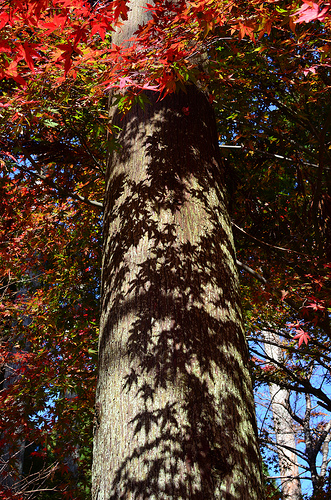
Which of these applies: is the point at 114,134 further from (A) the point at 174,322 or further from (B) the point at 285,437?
(B) the point at 285,437

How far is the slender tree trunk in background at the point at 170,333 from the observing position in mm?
1505

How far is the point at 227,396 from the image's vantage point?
168 centimetres

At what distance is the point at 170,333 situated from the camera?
1.78m

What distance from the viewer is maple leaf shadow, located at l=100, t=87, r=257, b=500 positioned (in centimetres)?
149

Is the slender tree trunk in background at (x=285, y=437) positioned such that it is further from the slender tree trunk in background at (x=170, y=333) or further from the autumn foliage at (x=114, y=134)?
the slender tree trunk in background at (x=170, y=333)

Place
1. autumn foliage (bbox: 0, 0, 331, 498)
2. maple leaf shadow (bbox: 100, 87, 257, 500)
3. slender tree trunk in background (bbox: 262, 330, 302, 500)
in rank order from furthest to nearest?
slender tree trunk in background (bbox: 262, 330, 302, 500) → autumn foliage (bbox: 0, 0, 331, 498) → maple leaf shadow (bbox: 100, 87, 257, 500)

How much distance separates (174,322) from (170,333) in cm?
6

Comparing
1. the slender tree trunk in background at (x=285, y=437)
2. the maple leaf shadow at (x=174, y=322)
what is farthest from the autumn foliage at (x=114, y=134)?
the slender tree trunk in background at (x=285, y=437)

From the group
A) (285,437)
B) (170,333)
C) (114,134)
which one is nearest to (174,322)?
(170,333)

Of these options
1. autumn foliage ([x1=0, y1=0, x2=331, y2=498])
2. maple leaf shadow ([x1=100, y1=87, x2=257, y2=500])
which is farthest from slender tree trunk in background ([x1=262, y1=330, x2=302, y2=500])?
maple leaf shadow ([x1=100, y1=87, x2=257, y2=500])

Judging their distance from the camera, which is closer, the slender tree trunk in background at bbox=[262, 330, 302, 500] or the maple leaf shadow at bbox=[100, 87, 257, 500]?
the maple leaf shadow at bbox=[100, 87, 257, 500]

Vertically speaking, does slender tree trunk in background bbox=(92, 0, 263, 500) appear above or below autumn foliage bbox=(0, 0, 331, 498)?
below

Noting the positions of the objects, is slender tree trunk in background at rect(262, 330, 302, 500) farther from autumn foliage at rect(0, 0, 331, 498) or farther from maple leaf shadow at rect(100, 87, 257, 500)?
maple leaf shadow at rect(100, 87, 257, 500)

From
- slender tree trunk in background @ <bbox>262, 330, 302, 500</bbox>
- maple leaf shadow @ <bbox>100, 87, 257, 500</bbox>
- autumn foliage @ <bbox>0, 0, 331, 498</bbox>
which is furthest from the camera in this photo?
slender tree trunk in background @ <bbox>262, 330, 302, 500</bbox>
